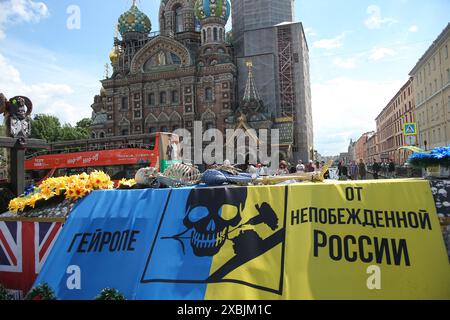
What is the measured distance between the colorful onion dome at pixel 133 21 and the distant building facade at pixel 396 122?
32923mm

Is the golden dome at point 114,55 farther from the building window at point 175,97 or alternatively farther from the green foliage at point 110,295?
the green foliage at point 110,295

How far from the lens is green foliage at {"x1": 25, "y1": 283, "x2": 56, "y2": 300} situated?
3650 mm

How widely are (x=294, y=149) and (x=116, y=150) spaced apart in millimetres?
20514

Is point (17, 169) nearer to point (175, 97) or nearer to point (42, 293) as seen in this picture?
point (42, 293)

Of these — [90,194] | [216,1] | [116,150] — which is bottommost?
[90,194]

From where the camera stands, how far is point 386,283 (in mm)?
3061

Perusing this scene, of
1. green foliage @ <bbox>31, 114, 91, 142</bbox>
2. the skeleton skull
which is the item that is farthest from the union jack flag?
green foliage @ <bbox>31, 114, 91, 142</bbox>

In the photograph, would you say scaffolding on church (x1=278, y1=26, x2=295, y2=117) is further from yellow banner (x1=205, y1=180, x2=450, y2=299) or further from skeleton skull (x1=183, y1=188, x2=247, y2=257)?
yellow banner (x1=205, y1=180, x2=450, y2=299)

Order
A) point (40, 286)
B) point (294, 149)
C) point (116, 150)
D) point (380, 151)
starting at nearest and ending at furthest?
point (40, 286) < point (116, 150) < point (294, 149) < point (380, 151)

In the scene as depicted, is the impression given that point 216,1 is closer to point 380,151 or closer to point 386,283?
point 386,283

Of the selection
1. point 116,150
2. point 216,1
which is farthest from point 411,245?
point 216,1

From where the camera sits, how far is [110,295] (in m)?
3.48

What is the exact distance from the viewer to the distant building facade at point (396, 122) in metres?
47.7

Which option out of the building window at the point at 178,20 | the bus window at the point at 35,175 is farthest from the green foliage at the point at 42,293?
the building window at the point at 178,20
